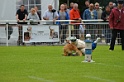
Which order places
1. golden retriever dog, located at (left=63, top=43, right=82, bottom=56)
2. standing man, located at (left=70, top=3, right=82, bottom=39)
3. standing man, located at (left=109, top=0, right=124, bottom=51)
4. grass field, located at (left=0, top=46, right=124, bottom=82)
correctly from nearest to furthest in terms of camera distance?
Answer: grass field, located at (left=0, top=46, right=124, bottom=82), golden retriever dog, located at (left=63, top=43, right=82, bottom=56), standing man, located at (left=109, top=0, right=124, bottom=51), standing man, located at (left=70, top=3, right=82, bottom=39)

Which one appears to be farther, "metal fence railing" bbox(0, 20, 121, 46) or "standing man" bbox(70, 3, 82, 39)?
"standing man" bbox(70, 3, 82, 39)

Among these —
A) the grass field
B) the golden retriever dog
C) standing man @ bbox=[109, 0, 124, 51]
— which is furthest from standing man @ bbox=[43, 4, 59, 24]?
the grass field

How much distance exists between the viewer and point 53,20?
92.1 ft

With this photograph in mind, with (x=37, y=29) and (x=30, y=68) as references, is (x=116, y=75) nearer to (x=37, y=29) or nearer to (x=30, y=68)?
(x=30, y=68)

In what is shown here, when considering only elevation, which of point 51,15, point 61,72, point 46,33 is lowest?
point 61,72

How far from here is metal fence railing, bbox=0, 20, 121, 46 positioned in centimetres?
2750

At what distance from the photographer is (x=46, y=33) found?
2759 cm

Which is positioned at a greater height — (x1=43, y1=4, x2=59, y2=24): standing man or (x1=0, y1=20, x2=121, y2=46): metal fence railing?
(x1=43, y1=4, x2=59, y2=24): standing man

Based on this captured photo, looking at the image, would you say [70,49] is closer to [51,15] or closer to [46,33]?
[46,33]

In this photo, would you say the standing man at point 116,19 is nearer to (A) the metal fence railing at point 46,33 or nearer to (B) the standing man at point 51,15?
(A) the metal fence railing at point 46,33

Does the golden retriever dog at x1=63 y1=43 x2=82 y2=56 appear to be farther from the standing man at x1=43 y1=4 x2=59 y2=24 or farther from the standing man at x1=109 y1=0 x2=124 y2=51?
the standing man at x1=43 y1=4 x2=59 y2=24

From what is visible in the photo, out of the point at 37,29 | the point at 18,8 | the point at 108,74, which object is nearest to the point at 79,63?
the point at 108,74

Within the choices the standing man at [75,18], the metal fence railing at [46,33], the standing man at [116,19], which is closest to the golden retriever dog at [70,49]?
the standing man at [116,19]

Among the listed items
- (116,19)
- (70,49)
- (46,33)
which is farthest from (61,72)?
(46,33)
